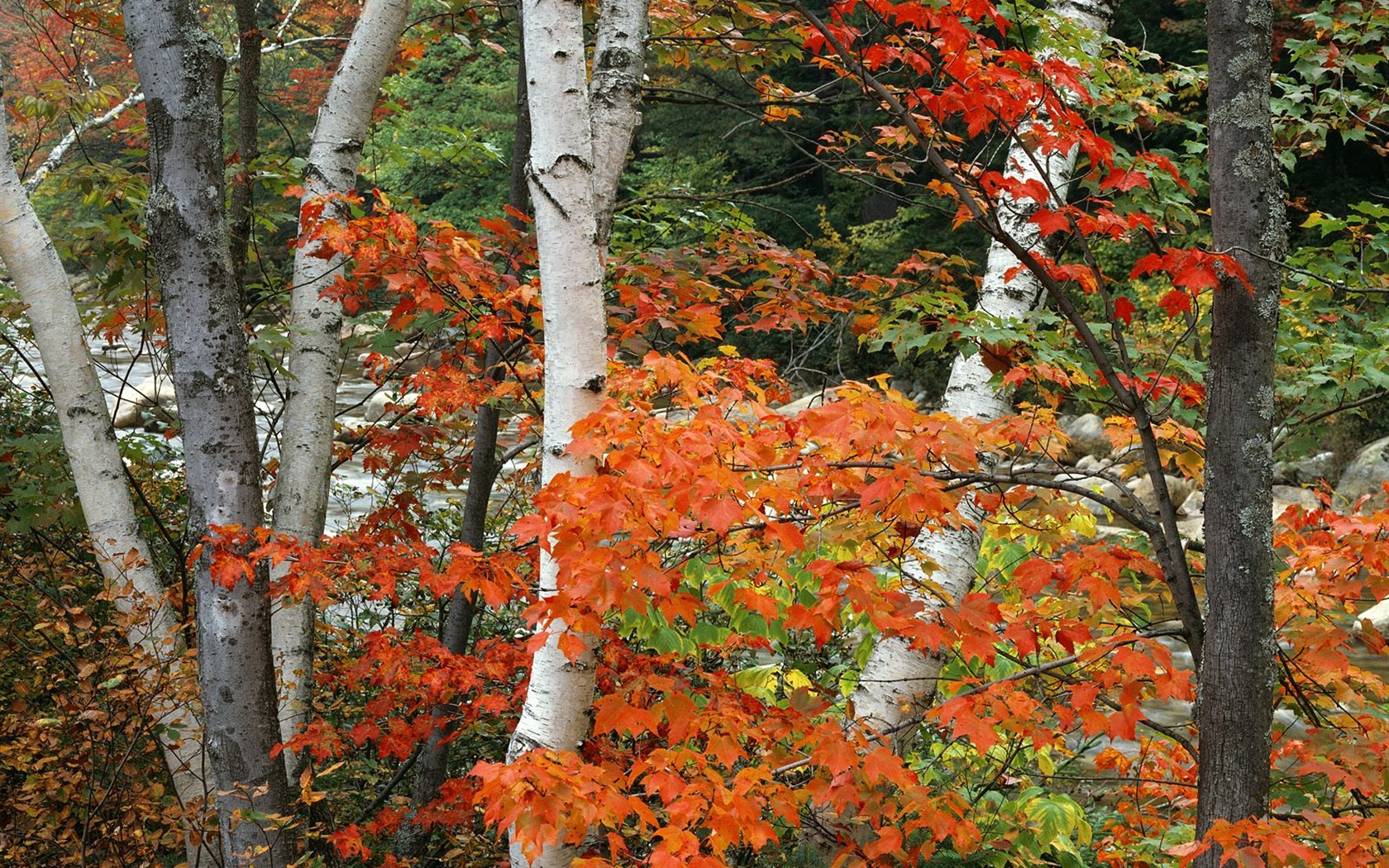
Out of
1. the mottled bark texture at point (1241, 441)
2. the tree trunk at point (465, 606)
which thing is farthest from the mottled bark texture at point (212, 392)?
the mottled bark texture at point (1241, 441)

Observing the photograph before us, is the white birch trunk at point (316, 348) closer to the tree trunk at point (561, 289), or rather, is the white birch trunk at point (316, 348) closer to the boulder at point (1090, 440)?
the tree trunk at point (561, 289)

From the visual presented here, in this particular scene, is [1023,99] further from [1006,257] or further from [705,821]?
[705,821]

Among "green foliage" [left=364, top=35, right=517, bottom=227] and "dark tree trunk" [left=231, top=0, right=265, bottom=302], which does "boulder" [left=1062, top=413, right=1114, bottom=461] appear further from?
"dark tree trunk" [left=231, top=0, right=265, bottom=302]

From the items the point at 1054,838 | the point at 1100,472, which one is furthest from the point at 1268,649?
the point at 1054,838

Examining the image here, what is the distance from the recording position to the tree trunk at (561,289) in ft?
7.79

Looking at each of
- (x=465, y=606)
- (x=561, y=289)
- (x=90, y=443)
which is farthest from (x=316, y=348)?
(x=561, y=289)

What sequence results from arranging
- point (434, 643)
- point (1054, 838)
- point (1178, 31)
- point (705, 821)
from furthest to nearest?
1. point (1178, 31)
2. point (434, 643)
3. point (1054, 838)
4. point (705, 821)

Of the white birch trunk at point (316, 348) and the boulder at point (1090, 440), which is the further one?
the boulder at point (1090, 440)

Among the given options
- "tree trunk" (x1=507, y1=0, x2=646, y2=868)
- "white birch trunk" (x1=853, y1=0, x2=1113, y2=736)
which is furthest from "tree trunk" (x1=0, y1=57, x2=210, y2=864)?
"white birch trunk" (x1=853, y1=0, x2=1113, y2=736)

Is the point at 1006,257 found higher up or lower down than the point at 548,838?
higher up

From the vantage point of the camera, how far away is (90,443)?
130 inches

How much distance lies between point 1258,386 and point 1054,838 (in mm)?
1673

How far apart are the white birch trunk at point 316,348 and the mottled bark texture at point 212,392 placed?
682mm

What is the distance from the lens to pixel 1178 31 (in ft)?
42.5
